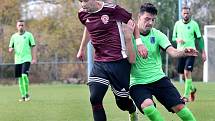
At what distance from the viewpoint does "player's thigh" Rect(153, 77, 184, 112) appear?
23.3ft

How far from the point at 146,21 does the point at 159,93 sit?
90 cm

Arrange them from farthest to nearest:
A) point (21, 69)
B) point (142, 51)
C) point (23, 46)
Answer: point (23, 46), point (21, 69), point (142, 51)

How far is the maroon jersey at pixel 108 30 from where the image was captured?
7.26 metres

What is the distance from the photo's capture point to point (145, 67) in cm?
723

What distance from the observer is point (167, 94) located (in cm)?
713

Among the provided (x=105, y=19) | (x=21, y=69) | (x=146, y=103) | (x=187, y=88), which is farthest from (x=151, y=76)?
(x=21, y=69)

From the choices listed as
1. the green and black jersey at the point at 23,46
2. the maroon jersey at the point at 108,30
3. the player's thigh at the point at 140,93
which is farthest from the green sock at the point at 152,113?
the green and black jersey at the point at 23,46

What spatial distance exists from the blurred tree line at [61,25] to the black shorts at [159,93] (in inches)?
964

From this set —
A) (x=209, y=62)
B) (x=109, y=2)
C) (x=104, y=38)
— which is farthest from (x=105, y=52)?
(x=209, y=62)

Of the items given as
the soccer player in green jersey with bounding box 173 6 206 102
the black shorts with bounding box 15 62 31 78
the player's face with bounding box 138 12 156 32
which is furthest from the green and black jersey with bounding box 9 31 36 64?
the player's face with bounding box 138 12 156 32

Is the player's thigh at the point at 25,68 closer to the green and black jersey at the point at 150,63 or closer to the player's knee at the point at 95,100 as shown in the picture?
the green and black jersey at the point at 150,63

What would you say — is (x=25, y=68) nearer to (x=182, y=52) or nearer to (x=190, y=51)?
(x=182, y=52)

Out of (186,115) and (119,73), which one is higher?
(119,73)

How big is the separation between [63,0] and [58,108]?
25.6 meters
